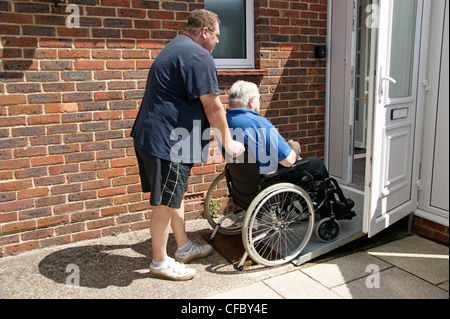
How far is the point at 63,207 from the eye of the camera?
3.39 meters

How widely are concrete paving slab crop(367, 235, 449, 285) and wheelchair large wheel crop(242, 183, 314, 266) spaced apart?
24.7 inches

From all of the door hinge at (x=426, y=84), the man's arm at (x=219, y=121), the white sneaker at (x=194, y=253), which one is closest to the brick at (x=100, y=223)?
the white sneaker at (x=194, y=253)

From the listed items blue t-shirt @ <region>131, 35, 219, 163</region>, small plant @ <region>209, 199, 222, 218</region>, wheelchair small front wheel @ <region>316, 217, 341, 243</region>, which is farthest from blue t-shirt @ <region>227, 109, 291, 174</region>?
small plant @ <region>209, 199, 222, 218</region>

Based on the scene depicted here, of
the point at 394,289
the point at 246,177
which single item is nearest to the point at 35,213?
the point at 246,177

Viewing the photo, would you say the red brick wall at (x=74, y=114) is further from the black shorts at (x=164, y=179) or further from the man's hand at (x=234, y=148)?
the man's hand at (x=234, y=148)

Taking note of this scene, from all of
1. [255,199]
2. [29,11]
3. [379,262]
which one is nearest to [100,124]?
[29,11]

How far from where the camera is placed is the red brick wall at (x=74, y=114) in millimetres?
3094

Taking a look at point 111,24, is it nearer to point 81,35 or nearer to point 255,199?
point 81,35

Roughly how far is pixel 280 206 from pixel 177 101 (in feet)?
3.78

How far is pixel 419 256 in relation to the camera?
3107 mm

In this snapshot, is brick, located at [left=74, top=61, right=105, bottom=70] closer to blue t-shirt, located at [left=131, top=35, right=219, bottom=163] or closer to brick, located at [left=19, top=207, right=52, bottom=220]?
blue t-shirt, located at [left=131, top=35, right=219, bottom=163]

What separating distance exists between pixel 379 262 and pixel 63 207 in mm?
2610

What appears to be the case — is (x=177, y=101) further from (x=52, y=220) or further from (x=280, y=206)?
(x=52, y=220)

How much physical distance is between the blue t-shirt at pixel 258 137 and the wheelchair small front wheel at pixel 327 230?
2.26ft
